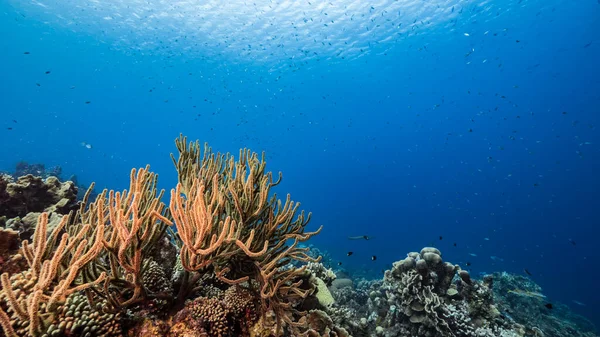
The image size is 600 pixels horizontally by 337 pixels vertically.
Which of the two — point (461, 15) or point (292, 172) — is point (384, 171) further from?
point (461, 15)

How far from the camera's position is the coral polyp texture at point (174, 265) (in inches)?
85.4

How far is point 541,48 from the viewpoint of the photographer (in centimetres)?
5131

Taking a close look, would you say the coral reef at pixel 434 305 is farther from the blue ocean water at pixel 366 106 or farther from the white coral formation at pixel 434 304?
the blue ocean water at pixel 366 106

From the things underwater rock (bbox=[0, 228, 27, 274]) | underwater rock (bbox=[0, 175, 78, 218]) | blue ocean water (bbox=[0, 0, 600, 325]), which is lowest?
underwater rock (bbox=[0, 228, 27, 274])

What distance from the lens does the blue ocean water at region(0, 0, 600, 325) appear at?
1487 inches

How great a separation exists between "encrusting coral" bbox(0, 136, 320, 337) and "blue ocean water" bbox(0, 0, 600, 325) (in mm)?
18022

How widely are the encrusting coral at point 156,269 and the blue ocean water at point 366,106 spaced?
59.1ft

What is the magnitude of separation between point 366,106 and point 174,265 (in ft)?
290

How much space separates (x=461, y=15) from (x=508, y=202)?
12070cm

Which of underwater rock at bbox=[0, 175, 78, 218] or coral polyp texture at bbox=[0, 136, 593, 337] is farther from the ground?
underwater rock at bbox=[0, 175, 78, 218]

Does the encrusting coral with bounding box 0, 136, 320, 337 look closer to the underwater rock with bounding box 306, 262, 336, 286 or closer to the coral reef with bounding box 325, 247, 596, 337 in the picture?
the underwater rock with bounding box 306, 262, 336, 286

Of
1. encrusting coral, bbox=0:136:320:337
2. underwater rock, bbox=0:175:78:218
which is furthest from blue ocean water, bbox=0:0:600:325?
underwater rock, bbox=0:175:78:218

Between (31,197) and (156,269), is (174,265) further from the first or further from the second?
(31,197)

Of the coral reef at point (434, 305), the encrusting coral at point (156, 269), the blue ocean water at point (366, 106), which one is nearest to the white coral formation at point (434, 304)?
the coral reef at point (434, 305)
